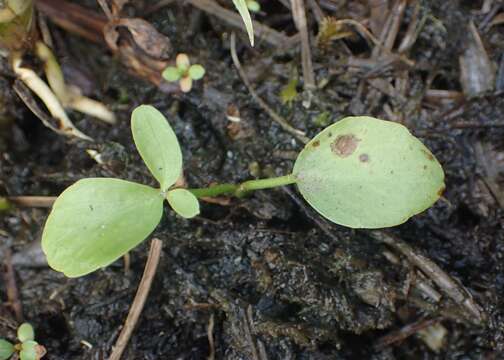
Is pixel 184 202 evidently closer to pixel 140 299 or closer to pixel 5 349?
pixel 140 299

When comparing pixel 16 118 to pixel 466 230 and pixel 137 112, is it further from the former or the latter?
pixel 466 230

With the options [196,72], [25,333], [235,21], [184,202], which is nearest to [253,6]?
[235,21]

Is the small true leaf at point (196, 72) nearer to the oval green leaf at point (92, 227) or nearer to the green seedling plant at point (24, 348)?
the oval green leaf at point (92, 227)

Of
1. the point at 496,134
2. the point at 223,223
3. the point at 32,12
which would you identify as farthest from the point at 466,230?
the point at 32,12

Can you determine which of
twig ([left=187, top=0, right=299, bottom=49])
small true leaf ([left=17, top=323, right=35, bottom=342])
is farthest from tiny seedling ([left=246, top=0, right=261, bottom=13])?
small true leaf ([left=17, top=323, right=35, bottom=342])

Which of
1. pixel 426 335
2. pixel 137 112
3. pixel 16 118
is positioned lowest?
pixel 426 335

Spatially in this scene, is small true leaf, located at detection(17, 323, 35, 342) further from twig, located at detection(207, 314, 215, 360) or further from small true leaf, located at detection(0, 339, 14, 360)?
twig, located at detection(207, 314, 215, 360)

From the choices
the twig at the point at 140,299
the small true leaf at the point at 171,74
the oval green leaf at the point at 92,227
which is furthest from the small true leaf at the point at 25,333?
the small true leaf at the point at 171,74
